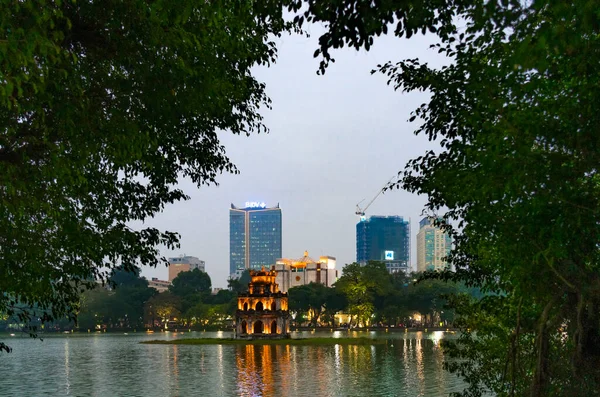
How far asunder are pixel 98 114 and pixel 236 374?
1934 inches

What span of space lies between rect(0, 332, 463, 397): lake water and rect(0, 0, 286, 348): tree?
3150 cm

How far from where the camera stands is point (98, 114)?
1352 cm

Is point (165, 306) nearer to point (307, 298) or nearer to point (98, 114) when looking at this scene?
point (307, 298)

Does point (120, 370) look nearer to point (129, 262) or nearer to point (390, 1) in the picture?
point (129, 262)

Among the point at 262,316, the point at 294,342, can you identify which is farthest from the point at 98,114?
the point at 262,316

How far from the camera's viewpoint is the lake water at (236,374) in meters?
49.0

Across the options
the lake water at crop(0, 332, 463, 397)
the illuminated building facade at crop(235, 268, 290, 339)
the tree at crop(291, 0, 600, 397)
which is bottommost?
the lake water at crop(0, 332, 463, 397)

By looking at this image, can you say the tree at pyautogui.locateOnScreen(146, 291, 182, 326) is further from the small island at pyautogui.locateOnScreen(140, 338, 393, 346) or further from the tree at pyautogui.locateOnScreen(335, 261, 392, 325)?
the small island at pyautogui.locateOnScreen(140, 338, 393, 346)

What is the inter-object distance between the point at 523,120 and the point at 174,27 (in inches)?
252

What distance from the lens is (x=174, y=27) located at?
13195 mm

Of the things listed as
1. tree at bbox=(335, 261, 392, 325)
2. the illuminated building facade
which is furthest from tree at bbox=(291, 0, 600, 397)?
tree at bbox=(335, 261, 392, 325)

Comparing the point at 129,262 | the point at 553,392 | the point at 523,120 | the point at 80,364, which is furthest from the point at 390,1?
the point at 80,364

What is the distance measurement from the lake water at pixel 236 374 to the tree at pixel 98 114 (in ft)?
103

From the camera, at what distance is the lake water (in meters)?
49.0
